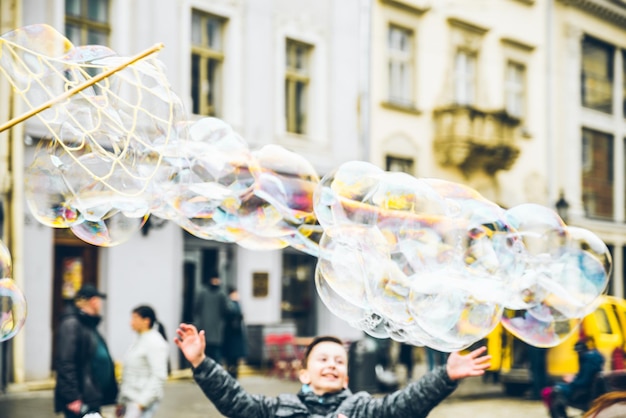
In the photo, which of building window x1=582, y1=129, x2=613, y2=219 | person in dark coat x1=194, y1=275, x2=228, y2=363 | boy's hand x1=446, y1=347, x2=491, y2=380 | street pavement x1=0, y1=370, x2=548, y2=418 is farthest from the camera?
building window x1=582, y1=129, x2=613, y2=219

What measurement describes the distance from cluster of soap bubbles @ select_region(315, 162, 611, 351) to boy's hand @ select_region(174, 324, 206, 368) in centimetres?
131

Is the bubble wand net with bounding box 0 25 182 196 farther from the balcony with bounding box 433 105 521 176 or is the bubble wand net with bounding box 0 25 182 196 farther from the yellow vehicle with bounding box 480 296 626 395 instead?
the balcony with bounding box 433 105 521 176

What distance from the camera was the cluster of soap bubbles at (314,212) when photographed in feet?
16.1

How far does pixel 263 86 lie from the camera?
657 inches

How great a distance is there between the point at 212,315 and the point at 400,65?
8518mm


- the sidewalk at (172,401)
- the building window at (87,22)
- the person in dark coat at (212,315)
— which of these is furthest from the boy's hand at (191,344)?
the building window at (87,22)

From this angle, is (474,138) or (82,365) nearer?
(82,365)

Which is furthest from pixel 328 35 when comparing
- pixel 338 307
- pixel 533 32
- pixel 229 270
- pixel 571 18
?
pixel 338 307

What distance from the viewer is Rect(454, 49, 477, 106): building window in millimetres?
21375

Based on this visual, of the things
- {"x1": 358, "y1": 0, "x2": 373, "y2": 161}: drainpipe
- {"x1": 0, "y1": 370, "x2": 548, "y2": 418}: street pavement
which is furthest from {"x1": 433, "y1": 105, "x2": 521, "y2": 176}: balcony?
{"x1": 0, "y1": 370, "x2": 548, "y2": 418}: street pavement

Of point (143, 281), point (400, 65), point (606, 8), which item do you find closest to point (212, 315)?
point (143, 281)

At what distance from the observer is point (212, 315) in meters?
13.7

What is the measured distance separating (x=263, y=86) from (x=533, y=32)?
9.65m

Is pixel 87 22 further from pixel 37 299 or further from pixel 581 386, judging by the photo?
pixel 581 386
